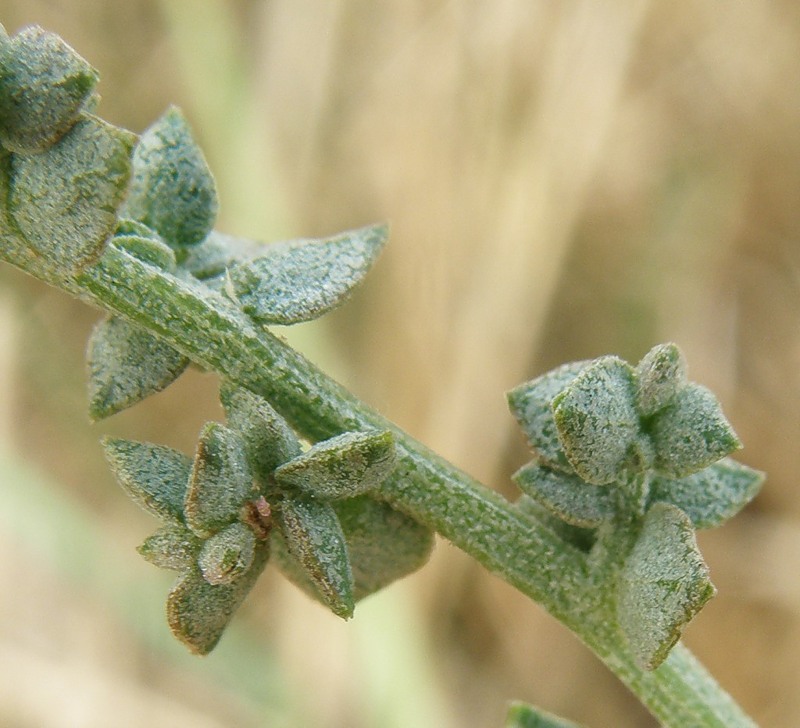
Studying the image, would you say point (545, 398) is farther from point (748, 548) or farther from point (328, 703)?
point (328, 703)

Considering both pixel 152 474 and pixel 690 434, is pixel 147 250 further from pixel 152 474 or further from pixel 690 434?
pixel 690 434

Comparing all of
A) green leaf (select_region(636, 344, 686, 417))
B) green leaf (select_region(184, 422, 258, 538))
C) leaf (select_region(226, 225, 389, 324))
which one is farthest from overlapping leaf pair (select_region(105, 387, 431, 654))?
green leaf (select_region(636, 344, 686, 417))

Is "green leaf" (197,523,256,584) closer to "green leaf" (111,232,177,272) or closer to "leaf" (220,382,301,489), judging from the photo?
"leaf" (220,382,301,489)

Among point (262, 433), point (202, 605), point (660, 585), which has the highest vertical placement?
point (660, 585)

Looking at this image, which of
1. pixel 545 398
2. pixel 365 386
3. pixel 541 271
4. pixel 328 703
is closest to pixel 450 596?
pixel 328 703

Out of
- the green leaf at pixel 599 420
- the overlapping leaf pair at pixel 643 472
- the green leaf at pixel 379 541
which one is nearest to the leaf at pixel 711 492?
the overlapping leaf pair at pixel 643 472

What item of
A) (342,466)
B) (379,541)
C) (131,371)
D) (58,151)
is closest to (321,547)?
(342,466)
